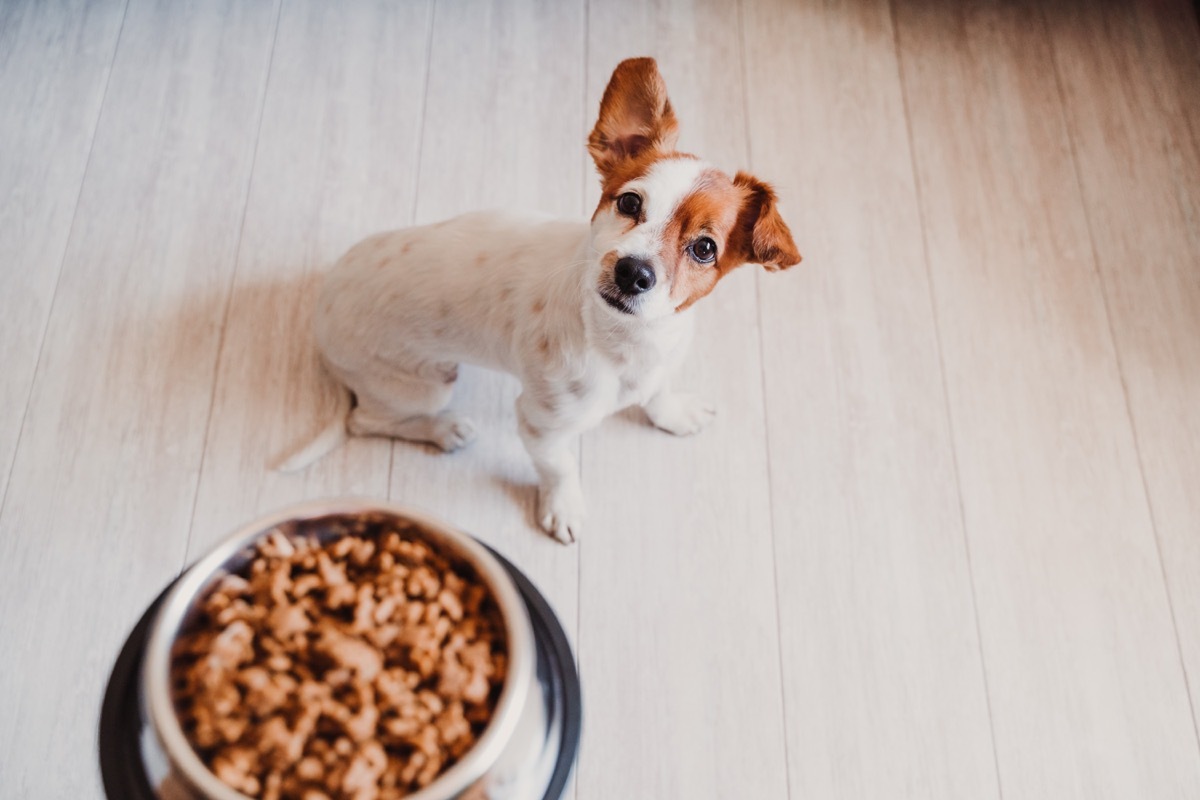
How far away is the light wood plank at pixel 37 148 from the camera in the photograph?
215 centimetres

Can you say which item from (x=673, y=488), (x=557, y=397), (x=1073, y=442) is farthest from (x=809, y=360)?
(x=557, y=397)

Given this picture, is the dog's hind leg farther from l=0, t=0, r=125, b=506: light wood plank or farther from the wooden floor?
l=0, t=0, r=125, b=506: light wood plank

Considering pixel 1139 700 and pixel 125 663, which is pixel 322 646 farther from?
pixel 1139 700

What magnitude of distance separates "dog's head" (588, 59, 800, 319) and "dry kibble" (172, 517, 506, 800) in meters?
0.68

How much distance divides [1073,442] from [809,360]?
0.68m

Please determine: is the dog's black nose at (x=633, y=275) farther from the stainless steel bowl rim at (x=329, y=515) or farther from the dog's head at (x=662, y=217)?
the stainless steel bowl rim at (x=329, y=515)

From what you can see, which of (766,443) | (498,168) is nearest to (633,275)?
(766,443)

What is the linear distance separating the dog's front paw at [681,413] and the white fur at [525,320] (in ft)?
0.29

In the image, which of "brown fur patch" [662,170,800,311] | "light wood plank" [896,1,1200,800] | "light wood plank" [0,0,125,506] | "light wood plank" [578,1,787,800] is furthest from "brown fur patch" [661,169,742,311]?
"light wood plank" [0,0,125,506]

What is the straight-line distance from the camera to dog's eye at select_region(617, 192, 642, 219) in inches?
55.7

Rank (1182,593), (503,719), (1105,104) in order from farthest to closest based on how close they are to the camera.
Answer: (1105,104) → (1182,593) → (503,719)

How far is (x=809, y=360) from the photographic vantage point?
2.24 meters

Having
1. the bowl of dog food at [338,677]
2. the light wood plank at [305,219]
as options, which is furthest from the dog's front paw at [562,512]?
the bowl of dog food at [338,677]

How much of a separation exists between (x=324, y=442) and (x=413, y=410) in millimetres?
229
